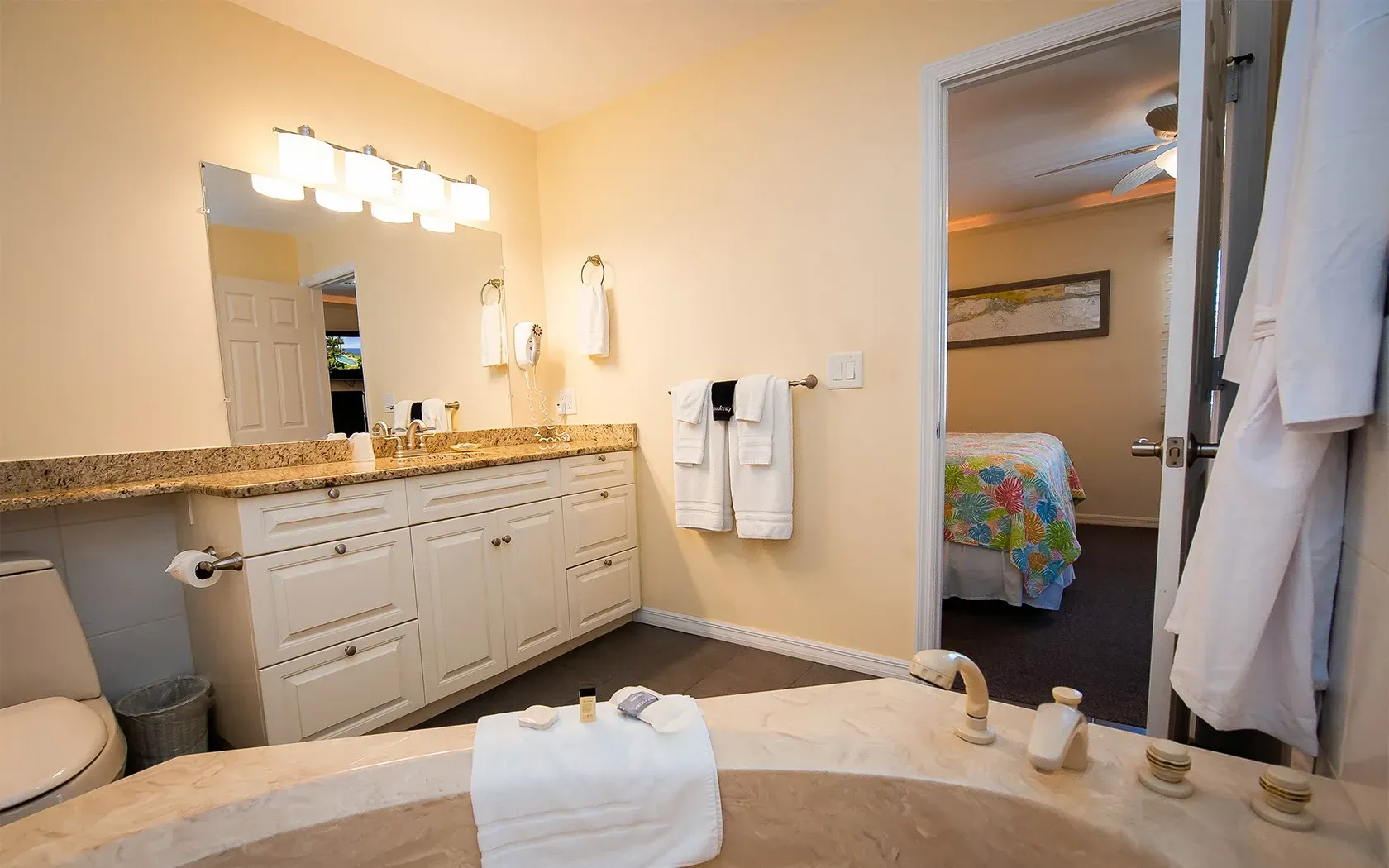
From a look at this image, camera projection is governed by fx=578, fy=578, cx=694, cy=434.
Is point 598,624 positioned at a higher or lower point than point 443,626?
lower

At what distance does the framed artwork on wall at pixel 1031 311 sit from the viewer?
412 cm

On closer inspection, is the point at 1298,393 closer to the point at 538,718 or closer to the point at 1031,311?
the point at 538,718

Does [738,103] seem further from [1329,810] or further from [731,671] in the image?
[1329,810]

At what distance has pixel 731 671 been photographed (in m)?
2.10

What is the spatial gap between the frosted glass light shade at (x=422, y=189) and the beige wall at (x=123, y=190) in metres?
0.31

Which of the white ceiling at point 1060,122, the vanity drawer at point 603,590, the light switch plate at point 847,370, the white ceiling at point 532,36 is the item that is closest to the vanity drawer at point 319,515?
the vanity drawer at point 603,590

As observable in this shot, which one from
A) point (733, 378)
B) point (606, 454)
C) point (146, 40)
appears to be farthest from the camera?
point (606, 454)

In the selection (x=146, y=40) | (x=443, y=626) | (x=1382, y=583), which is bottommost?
(x=443, y=626)

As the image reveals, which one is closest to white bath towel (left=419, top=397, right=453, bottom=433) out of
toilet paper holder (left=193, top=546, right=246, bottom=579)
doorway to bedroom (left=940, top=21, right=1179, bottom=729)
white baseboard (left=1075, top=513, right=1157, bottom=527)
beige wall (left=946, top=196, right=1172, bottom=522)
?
toilet paper holder (left=193, top=546, right=246, bottom=579)

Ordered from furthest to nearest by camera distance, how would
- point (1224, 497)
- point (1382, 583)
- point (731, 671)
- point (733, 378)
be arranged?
point (733, 378)
point (731, 671)
point (1224, 497)
point (1382, 583)

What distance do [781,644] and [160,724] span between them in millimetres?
1862

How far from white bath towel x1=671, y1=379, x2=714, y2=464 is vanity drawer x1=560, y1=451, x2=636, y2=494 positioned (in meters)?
0.30

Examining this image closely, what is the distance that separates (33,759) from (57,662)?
0.45 meters

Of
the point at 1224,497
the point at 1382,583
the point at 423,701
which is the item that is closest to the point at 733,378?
the point at 423,701
